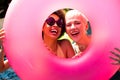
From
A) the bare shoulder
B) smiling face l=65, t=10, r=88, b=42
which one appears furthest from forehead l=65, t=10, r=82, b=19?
the bare shoulder

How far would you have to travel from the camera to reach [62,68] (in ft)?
4.34

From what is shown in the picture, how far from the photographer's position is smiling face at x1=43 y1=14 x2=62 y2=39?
1318 millimetres

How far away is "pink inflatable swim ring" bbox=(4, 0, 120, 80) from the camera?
1.31m

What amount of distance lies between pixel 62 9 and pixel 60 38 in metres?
0.13

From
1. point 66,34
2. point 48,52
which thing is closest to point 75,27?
point 66,34

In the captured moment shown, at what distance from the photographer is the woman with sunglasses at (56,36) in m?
1.32

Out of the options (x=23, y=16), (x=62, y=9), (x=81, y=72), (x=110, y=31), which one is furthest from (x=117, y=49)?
(x=23, y=16)

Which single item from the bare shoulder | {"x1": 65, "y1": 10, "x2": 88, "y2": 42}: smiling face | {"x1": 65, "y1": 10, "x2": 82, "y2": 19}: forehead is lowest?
the bare shoulder

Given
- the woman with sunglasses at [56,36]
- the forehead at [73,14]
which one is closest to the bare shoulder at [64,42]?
the woman with sunglasses at [56,36]

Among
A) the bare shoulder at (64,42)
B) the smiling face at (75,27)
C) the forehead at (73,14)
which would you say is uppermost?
the forehead at (73,14)

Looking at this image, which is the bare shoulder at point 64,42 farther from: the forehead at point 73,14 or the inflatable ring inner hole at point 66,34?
the forehead at point 73,14

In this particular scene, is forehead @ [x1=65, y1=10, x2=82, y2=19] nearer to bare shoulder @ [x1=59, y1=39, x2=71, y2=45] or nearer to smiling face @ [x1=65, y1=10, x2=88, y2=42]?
smiling face @ [x1=65, y1=10, x2=88, y2=42]

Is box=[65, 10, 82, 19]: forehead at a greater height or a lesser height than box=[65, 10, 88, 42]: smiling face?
greater

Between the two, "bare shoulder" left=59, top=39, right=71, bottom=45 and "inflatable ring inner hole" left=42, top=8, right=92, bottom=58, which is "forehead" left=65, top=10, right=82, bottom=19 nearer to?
"inflatable ring inner hole" left=42, top=8, right=92, bottom=58
